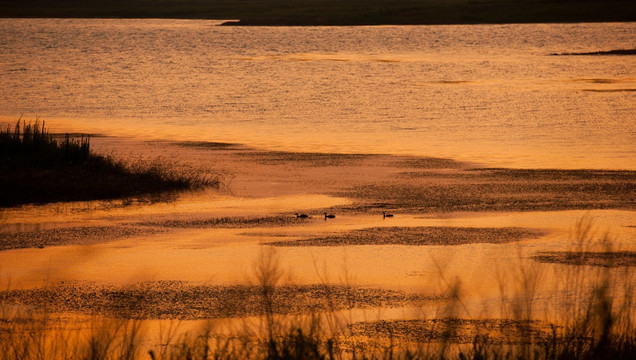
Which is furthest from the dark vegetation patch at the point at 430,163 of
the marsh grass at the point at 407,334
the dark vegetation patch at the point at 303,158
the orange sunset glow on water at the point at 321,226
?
the marsh grass at the point at 407,334

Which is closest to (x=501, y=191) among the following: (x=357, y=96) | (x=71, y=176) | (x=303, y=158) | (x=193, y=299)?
(x=303, y=158)

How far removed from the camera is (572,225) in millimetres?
15523

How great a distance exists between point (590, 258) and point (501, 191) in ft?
18.9

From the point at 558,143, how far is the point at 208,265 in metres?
15.5

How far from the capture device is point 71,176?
19.5 metres

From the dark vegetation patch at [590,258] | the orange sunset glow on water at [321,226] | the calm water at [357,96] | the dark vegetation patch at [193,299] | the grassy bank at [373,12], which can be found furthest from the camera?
the grassy bank at [373,12]

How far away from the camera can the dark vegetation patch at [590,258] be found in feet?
41.9

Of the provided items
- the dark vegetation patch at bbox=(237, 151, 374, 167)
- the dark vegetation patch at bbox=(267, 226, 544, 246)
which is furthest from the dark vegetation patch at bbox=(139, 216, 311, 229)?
the dark vegetation patch at bbox=(237, 151, 374, 167)

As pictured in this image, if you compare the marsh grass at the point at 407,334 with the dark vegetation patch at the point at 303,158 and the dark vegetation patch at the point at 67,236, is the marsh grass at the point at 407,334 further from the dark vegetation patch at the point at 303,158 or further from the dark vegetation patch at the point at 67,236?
the dark vegetation patch at the point at 303,158

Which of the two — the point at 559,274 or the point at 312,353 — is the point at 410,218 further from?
the point at 312,353

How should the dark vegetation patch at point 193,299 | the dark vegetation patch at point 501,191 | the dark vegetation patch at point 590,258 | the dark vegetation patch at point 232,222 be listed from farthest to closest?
the dark vegetation patch at point 501,191, the dark vegetation patch at point 232,222, the dark vegetation patch at point 590,258, the dark vegetation patch at point 193,299

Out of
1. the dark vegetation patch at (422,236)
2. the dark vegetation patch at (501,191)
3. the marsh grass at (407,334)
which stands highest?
the dark vegetation patch at (501,191)

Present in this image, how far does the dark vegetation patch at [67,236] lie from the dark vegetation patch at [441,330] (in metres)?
5.87

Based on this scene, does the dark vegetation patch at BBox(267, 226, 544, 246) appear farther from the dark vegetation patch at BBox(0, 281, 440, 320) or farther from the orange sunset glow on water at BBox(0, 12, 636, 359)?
the dark vegetation patch at BBox(0, 281, 440, 320)
